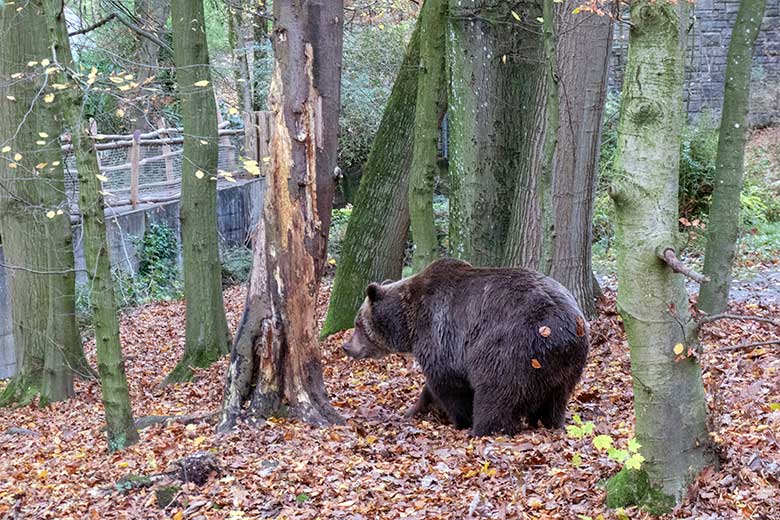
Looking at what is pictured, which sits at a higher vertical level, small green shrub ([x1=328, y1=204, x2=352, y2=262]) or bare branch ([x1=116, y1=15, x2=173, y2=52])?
bare branch ([x1=116, y1=15, x2=173, y2=52])

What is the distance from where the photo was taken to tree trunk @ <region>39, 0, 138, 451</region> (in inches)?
295

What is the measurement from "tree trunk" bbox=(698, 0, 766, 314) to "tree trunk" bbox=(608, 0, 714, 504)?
544 centimetres

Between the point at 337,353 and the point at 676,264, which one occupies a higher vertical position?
the point at 676,264

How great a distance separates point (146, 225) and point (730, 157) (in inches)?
683

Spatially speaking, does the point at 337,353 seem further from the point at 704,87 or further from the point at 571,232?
the point at 704,87

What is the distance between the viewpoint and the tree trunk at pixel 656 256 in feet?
15.4

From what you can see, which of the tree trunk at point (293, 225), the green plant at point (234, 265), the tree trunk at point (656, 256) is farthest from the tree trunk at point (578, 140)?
the green plant at point (234, 265)

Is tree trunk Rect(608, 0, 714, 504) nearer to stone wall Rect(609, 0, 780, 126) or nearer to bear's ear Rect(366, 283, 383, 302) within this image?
bear's ear Rect(366, 283, 383, 302)

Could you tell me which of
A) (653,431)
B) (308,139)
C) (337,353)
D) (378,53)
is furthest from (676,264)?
(378,53)

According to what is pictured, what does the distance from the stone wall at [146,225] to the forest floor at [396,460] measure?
682cm

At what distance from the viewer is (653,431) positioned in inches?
198

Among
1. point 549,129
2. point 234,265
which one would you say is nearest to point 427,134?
point 549,129

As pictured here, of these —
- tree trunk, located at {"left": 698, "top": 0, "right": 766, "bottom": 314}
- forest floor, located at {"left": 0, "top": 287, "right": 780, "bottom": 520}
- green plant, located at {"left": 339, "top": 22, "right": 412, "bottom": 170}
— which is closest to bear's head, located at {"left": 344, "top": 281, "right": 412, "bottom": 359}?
forest floor, located at {"left": 0, "top": 287, "right": 780, "bottom": 520}

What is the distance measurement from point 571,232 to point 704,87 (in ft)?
57.6
